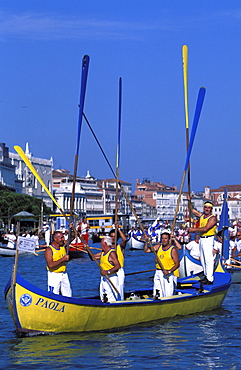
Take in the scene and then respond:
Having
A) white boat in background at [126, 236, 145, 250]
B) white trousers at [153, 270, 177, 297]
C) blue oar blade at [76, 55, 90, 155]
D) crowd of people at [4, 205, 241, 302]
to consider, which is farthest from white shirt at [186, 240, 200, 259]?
white boat in background at [126, 236, 145, 250]

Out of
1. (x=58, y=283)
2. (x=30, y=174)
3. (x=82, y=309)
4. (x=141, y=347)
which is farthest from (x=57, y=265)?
(x=30, y=174)

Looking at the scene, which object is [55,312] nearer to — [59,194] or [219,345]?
[219,345]

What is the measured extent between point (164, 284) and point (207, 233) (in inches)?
62.4

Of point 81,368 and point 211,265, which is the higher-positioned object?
point 211,265

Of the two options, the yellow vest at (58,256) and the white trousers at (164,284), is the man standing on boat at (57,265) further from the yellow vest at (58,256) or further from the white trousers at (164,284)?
the white trousers at (164,284)

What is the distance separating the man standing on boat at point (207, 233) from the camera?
17.1 m

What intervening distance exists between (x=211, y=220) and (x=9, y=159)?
151240 millimetres

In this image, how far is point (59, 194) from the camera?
180 meters

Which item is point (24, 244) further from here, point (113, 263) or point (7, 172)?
point (7, 172)

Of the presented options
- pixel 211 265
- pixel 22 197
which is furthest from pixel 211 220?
pixel 22 197

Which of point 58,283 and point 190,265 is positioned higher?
point 190,265

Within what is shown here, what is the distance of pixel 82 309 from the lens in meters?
14.4

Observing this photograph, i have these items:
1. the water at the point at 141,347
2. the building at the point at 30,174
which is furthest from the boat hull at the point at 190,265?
the building at the point at 30,174

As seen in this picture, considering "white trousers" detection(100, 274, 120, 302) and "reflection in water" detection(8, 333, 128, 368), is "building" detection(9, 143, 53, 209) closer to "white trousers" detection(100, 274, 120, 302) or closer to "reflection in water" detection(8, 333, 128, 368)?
"white trousers" detection(100, 274, 120, 302)
